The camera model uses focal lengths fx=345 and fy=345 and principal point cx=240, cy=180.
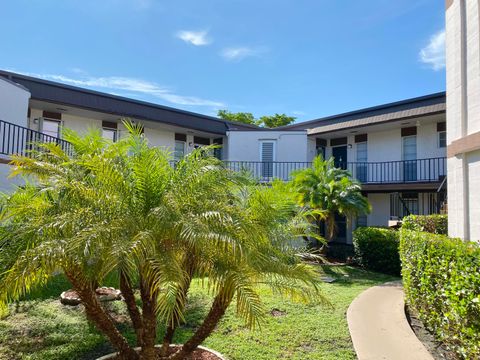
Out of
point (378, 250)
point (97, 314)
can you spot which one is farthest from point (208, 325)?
point (378, 250)

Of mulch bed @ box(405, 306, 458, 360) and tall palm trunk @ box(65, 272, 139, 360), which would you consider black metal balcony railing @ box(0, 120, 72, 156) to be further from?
mulch bed @ box(405, 306, 458, 360)

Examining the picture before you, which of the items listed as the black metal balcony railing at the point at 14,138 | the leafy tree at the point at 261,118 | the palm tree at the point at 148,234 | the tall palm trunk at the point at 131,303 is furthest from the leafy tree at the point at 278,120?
the tall palm trunk at the point at 131,303

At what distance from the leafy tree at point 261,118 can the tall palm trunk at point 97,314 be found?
113ft

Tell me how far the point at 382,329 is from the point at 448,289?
1.63 m

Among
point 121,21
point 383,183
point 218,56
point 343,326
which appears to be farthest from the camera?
point 218,56

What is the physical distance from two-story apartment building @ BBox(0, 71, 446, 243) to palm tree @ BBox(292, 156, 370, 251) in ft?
5.31

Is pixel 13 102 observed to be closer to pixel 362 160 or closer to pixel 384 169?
pixel 362 160

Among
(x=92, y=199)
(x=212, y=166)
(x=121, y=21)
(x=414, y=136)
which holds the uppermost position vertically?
(x=121, y=21)

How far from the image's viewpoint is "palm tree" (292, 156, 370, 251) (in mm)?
13461

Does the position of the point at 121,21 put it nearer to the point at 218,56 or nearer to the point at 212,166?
the point at 218,56

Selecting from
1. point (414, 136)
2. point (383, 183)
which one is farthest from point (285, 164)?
point (414, 136)

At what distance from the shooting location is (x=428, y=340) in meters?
5.41

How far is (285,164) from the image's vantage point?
64.1ft

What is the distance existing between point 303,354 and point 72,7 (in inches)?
484
